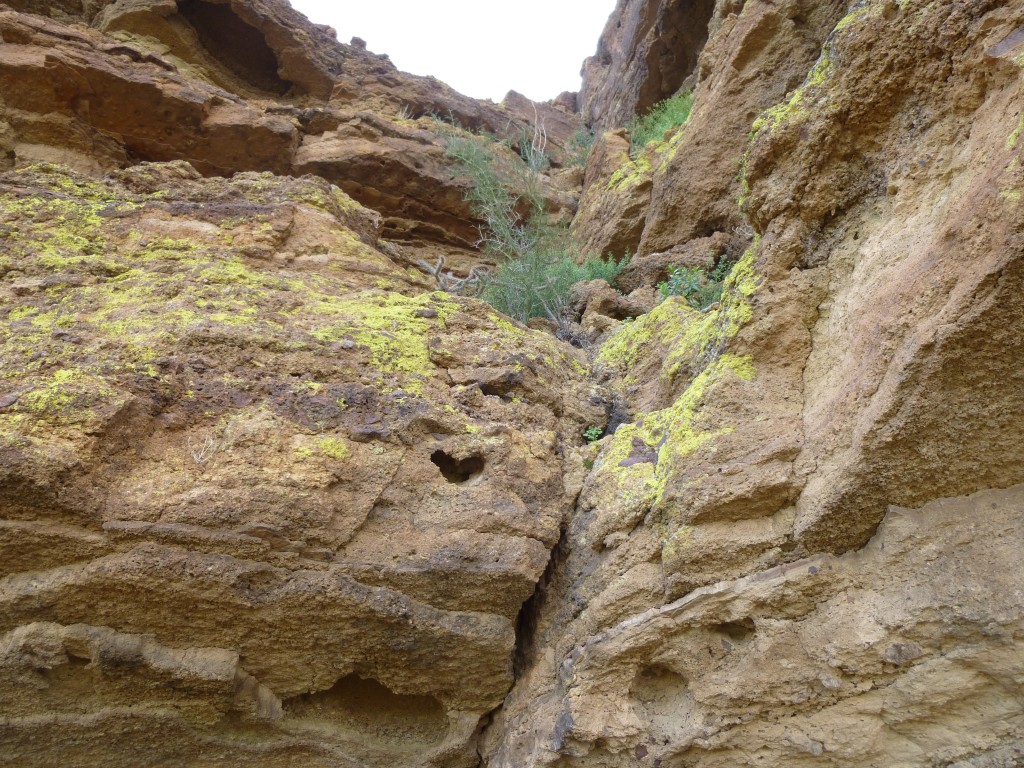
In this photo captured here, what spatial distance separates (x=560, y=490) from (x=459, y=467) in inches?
23.6

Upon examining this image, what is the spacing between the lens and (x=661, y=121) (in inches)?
427

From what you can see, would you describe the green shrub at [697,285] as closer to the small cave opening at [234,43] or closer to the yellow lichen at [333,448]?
the yellow lichen at [333,448]

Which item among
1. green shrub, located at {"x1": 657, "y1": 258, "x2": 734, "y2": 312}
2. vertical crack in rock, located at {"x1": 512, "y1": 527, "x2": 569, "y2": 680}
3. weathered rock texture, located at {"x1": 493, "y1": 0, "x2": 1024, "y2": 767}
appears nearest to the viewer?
weathered rock texture, located at {"x1": 493, "y1": 0, "x2": 1024, "y2": 767}

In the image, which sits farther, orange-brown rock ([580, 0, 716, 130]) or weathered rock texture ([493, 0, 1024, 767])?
orange-brown rock ([580, 0, 716, 130])

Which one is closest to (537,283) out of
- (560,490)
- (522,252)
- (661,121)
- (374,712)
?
(522,252)

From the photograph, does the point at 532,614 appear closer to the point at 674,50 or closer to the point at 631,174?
the point at 631,174

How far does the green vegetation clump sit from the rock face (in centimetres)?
279

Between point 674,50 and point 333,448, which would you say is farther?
point 674,50

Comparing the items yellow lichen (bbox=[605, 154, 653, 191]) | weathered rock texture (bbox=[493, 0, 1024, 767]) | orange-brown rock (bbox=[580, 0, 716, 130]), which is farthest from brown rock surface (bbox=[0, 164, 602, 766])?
orange-brown rock (bbox=[580, 0, 716, 130])

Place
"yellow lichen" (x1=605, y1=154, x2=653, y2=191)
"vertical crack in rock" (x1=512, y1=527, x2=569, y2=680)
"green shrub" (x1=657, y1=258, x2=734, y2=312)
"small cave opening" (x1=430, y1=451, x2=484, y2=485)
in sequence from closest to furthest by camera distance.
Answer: "vertical crack in rock" (x1=512, y1=527, x2=569, y2=680) < "small cave opening" (x1=430, y1=451, x2=484, y2=485) < "green shrub" (x1=657, y1=258, x2=734, y2=312) < "yellow lichen" (x1=605, y1=154, x2=653, y2=191)

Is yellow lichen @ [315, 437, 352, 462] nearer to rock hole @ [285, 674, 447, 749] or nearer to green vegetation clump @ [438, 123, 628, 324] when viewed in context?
rock hole @ [285, 674, 447, 749]

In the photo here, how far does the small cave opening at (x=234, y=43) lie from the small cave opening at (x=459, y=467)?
11823 mm

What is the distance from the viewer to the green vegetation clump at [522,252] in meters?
7.61

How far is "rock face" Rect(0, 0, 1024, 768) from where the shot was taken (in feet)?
7.70
